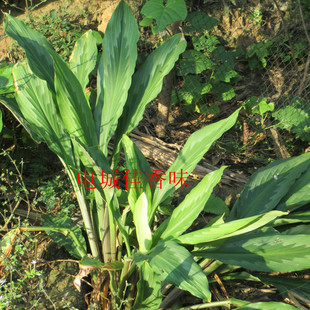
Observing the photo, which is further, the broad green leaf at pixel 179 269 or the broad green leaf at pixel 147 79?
Result: the broad green leaf at pixel 147 79

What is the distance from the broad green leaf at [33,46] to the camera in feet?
5.04

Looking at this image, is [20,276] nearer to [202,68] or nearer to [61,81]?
[61,81]

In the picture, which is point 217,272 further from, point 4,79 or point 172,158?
point 4,79

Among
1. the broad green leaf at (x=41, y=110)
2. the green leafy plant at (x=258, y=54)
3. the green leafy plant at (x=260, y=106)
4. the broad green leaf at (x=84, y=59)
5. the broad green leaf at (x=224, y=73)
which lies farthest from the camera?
the green leafy plant at (x=258, y=54)

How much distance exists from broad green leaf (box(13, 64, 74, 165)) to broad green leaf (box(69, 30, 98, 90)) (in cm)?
17

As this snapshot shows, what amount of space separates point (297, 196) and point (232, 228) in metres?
0.54

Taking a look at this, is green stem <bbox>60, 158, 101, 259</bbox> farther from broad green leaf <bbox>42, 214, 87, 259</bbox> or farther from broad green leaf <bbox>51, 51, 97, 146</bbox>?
broad green leaf <bbox>51, 51, 97, 146</bbox>

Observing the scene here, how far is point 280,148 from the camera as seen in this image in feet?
8.39

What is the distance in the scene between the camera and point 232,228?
4.19ft

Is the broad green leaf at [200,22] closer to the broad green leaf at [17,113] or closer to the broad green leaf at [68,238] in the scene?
the broad green leaf at [17,113]

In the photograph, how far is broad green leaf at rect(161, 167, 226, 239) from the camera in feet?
4.58

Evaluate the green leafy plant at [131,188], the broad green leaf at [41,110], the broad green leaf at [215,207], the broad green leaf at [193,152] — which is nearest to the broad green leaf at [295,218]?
the green leafy plant at [131,188]

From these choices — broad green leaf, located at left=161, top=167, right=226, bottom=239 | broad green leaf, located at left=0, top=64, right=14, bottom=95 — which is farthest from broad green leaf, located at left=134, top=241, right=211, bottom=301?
broad green leaf, located at left=0, top=64, right=14, bottom=95

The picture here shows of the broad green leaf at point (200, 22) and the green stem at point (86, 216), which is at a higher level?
the broad green leaf at point (200, 22)
